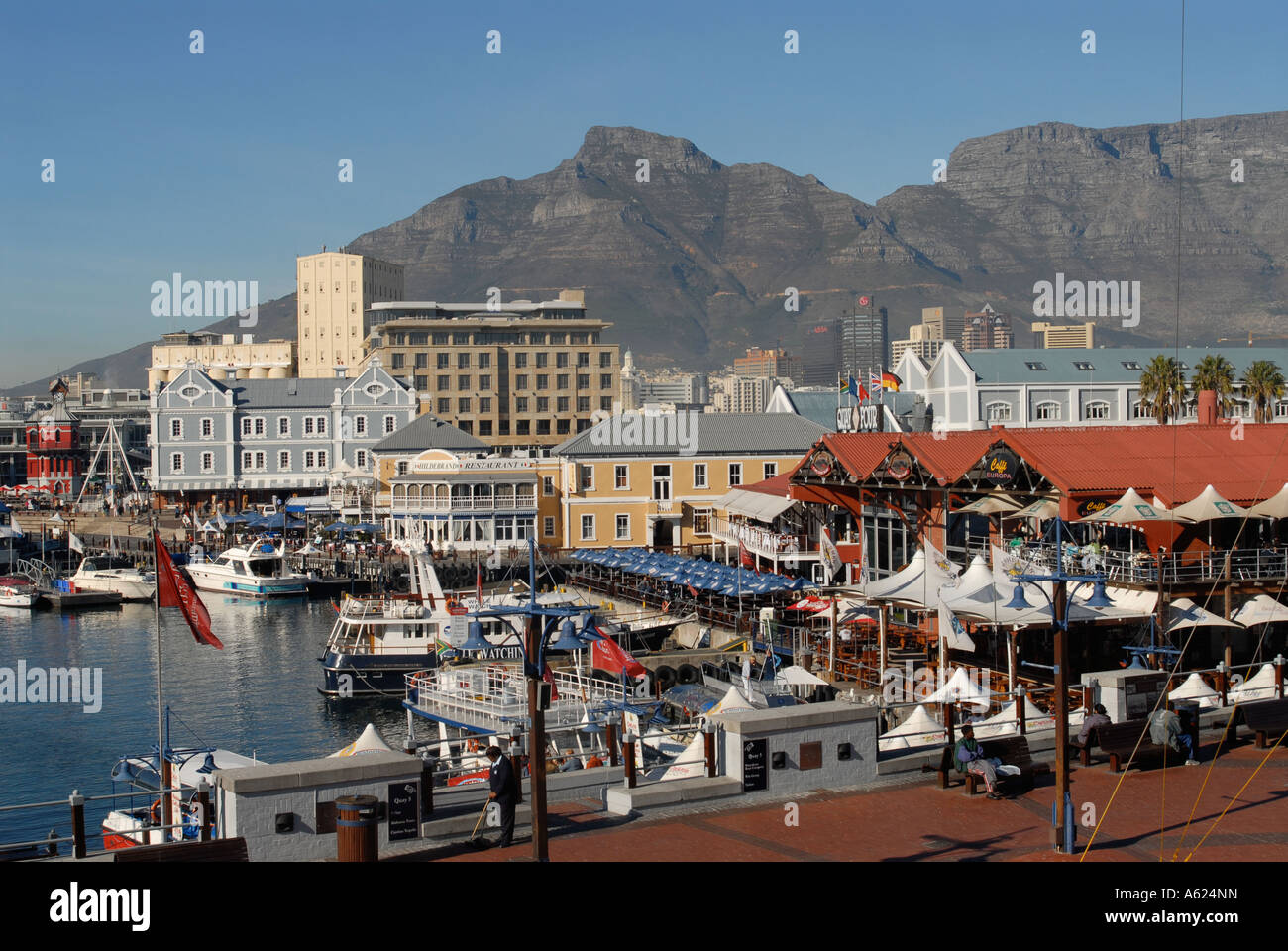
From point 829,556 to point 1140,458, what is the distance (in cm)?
1546

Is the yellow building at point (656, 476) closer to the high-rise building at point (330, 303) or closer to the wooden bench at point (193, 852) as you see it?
the wooden bench at point (193, 852)

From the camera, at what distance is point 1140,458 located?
42031mm

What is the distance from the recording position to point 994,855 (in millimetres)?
17688

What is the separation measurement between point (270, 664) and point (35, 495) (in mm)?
90017

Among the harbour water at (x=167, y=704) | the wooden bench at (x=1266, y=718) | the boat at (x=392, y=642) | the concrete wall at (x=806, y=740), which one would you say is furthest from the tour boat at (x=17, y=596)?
the wooden bench at (x=1266, y=718)

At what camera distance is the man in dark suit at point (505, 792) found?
17.8 m

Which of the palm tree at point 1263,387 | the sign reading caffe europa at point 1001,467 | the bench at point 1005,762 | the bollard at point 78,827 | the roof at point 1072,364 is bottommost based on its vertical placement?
the bench at point 1005,762

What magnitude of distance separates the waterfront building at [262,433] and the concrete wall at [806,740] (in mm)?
91640

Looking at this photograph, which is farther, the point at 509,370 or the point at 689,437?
the point at 509,370

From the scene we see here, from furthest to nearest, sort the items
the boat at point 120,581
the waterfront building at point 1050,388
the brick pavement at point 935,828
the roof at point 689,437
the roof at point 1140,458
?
the boat at point 120,581
the roof at point 689,437
the waterfront building at point 1050,388
the roof at point 1140,458
the brick pavement at point 935,828

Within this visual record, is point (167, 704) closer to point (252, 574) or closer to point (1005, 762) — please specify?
point (252, 574)

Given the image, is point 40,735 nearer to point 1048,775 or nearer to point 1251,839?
point 1048,775

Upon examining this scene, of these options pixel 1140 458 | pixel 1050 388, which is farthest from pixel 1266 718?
pixel 1050 388
